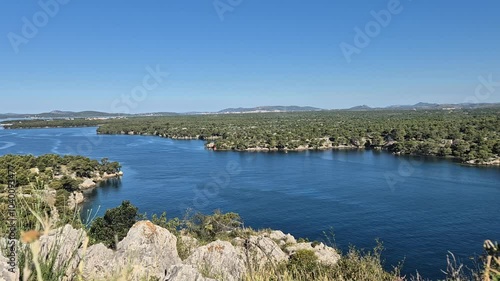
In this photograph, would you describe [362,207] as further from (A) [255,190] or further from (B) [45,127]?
(B) [45,127]

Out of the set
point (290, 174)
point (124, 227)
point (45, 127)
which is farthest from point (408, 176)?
point (45, 127)

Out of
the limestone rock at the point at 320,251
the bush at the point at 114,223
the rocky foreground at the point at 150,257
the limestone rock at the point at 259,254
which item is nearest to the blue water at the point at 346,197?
the limestone rock at the point at 320,251

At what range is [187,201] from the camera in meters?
37.4

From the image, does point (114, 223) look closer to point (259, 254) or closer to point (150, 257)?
point (259, 254)

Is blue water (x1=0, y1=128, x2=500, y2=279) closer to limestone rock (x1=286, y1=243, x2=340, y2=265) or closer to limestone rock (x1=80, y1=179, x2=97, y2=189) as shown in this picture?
limestone rock (x1=286, y1=243, x2=340, y2=265)

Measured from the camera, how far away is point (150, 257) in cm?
955

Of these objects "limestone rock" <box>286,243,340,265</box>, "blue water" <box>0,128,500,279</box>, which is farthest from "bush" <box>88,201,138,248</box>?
"limestone rock" <box>286,243,340,265</box>

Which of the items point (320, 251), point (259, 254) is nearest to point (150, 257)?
point (259, 254)

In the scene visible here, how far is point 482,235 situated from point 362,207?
976cm

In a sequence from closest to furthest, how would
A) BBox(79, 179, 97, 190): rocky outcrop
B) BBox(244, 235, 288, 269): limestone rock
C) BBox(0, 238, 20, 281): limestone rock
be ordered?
BBox(0, 238, 20, 281): limestone rock, BBox(244, 235, 288, 269): limestone rock, BBox(79, 179, 97, 190): rocky outcrop

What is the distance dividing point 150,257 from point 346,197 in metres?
30.9

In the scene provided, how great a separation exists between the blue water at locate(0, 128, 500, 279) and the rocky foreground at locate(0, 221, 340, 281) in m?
7.46

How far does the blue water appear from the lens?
90.2 feet

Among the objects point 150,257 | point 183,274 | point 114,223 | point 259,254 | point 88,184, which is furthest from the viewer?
point 88,184
